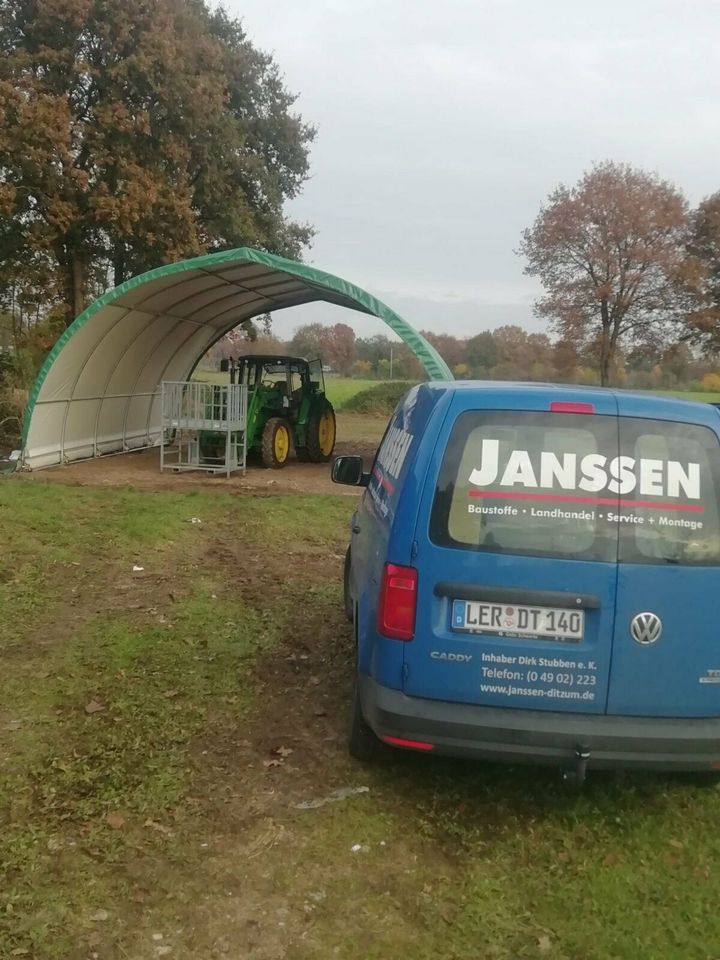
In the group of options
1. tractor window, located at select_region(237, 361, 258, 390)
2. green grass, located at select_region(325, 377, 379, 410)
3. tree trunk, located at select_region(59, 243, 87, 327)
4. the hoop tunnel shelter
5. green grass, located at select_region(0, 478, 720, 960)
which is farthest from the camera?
green grass, located at select_region(325, 377, 379, 410)

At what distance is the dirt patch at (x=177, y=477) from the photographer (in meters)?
12.8

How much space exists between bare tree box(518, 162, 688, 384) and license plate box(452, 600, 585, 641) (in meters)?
22.3

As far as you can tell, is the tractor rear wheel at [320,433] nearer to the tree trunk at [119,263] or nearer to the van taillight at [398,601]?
the tree trunk at [119,263]

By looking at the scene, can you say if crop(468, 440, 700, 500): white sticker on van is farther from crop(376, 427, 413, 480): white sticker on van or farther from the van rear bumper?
the van rear bumper

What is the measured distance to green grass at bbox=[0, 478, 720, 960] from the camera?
9.69 ft

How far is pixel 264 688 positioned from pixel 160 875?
199cm

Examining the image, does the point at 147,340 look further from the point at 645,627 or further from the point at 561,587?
the point at 645,627

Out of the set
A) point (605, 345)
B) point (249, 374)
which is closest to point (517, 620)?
point (249, 374)

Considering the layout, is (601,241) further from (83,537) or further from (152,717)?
(152,717)

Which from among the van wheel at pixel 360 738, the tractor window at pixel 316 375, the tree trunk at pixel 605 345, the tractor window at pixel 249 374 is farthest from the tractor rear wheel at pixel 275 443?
the tree trunk at pixel 605 345

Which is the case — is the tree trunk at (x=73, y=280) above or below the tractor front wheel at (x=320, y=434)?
above

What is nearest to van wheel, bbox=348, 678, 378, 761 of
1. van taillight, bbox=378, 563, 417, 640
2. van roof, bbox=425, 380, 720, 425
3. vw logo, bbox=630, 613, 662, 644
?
van taillight, bbox=378, 563, 417, 640

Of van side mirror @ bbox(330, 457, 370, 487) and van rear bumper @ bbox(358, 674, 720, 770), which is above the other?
van side mirror @ bbox(330, 457, 370, 487)

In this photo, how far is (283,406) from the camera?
51.2 feet
